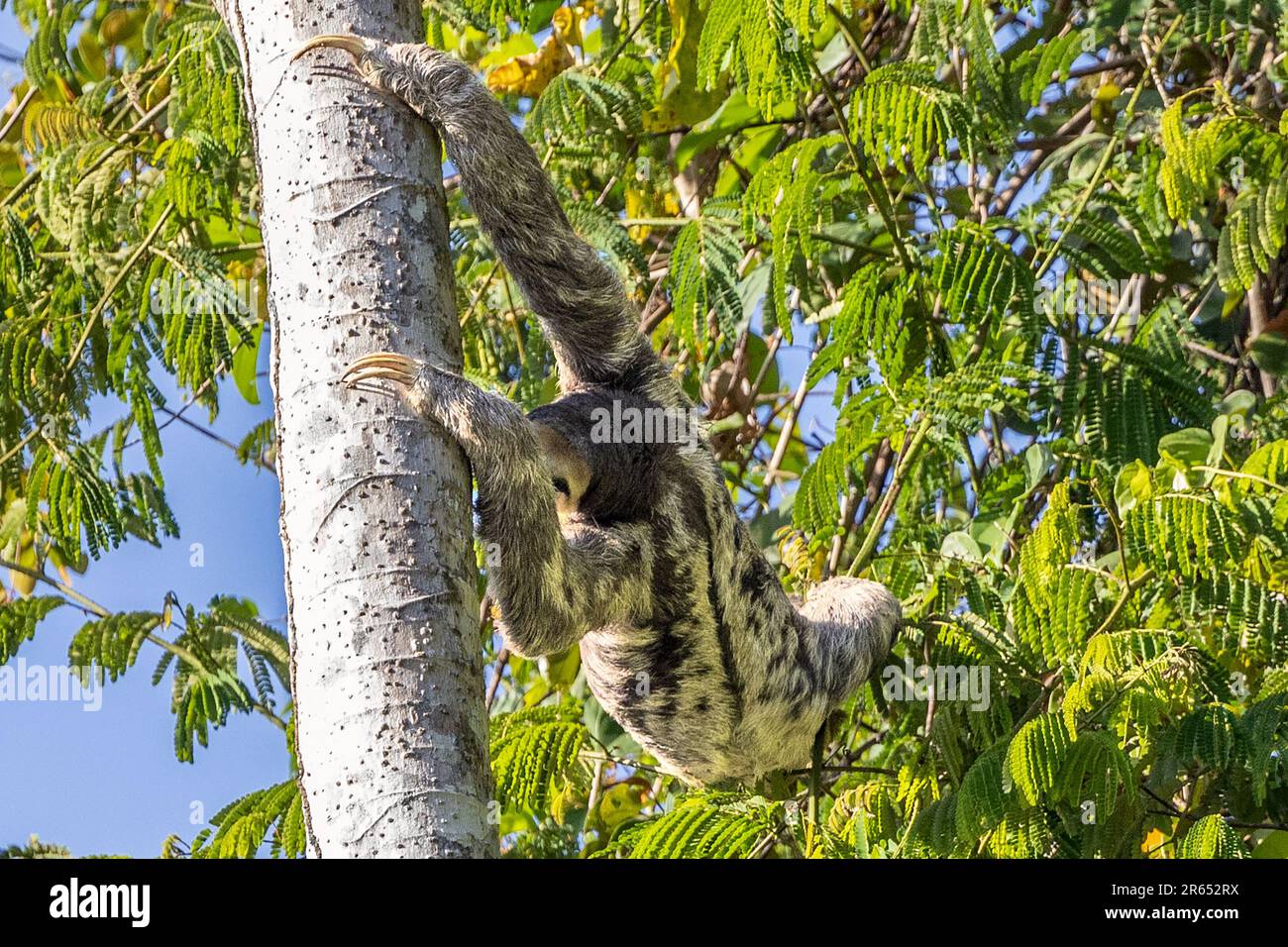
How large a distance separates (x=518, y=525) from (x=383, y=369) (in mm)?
817

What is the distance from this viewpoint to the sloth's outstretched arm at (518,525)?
2936 millimetres

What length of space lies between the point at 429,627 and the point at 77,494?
136 inches

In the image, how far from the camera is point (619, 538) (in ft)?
14.5

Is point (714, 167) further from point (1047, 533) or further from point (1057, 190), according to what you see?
point (1047, 533)

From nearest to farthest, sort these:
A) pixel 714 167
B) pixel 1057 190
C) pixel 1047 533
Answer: pixel 1047 533 → pixel 1057 190 → pixel 714 167

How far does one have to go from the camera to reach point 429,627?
2.74 metres

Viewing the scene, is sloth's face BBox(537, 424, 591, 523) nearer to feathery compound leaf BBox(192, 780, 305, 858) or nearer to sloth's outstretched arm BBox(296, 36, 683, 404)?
sloth's outstretched arm BBox(296, 36, 683, 404)

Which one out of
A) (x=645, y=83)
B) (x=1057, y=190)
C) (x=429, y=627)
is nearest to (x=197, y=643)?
(x=645, y=83)

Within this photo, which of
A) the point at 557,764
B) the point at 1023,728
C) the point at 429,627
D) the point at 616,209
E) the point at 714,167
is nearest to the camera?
the point at 429,627

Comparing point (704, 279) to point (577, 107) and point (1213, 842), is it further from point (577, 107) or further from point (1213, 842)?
point (1213, 842)

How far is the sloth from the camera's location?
3.57 meters
